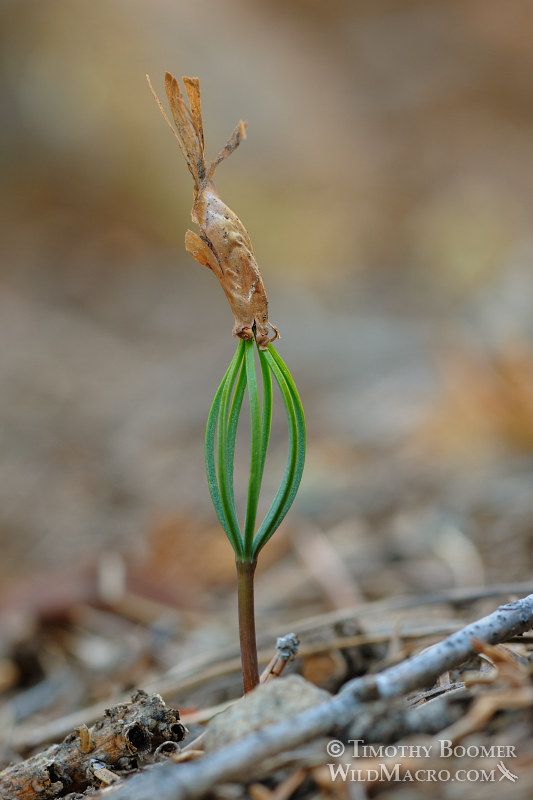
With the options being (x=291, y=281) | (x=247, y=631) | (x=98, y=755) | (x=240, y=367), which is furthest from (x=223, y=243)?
(x=291, y=281)

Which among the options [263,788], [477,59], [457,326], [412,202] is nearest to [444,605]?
[263,788]

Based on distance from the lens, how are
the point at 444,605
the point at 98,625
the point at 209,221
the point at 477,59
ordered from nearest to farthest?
the point at 209,221, the point at 444,605, the point at 98,625, the point at 477,59

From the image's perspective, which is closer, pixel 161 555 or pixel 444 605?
pixel 444 605

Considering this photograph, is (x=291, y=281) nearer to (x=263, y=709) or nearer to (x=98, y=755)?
(x=98, y=755)

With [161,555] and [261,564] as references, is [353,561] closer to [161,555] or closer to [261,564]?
[261,564]

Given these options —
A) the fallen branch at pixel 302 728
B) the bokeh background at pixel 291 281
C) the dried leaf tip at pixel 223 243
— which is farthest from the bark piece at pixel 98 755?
the bokeh background at pixel 291 281

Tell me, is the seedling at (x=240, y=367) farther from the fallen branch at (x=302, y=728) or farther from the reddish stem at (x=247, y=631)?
the fallen branch at (x=302, y=728)

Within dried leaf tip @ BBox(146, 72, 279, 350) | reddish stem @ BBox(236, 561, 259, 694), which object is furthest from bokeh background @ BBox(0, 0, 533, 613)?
dried leaf tip @ BBox(146, 72, 279, 350)
